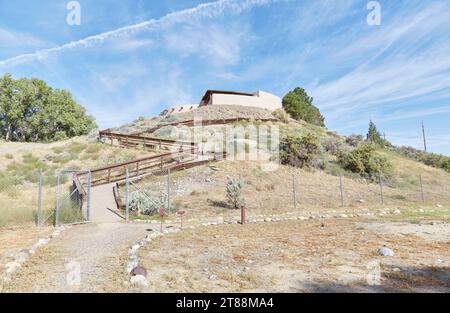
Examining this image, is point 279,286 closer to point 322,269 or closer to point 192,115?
point 322,269

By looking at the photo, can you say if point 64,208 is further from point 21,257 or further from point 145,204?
point 21,257

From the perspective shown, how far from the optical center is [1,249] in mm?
8398

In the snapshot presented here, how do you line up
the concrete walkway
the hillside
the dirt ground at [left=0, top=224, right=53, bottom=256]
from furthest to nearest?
the concrete walkway
the dirt ground at [left=0, top=224, right=53, bottom=256]
the hillside

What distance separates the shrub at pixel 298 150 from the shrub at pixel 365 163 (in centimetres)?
267

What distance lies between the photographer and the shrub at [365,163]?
2467 cm

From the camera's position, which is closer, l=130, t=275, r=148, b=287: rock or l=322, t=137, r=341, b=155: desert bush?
l=130, t=275, r=148, b=287: rock

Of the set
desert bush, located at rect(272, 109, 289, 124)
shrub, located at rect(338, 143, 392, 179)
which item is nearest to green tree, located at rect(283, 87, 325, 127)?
desert bush, located at rect(272, 109, 289, 124)

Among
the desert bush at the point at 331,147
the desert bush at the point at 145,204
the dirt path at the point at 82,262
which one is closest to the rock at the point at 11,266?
the dirt path at the point at 82,262

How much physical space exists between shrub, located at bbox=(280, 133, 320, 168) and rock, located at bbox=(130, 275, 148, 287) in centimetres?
1944

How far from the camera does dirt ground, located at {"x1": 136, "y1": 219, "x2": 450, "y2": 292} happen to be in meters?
5.39

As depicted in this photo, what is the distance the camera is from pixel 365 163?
25.1 m

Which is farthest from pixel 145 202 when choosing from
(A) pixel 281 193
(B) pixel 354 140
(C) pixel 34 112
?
(C) pixel 34 112

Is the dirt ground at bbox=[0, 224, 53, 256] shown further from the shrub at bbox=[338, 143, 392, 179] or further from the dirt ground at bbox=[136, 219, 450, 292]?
the shrub at bbox=[338, 143, 392, 179]
